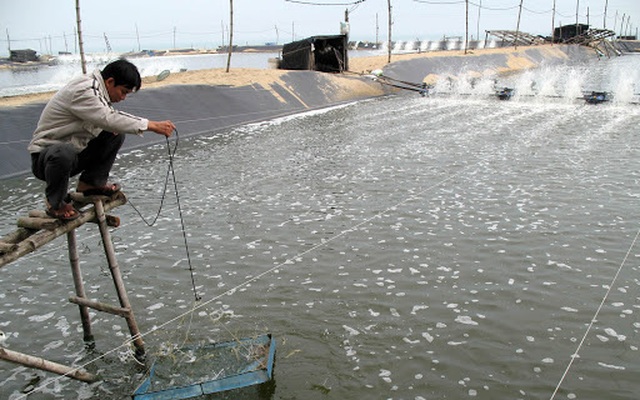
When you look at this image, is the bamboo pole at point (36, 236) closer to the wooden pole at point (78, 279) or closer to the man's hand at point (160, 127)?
the wooden pole at point (78, 279)

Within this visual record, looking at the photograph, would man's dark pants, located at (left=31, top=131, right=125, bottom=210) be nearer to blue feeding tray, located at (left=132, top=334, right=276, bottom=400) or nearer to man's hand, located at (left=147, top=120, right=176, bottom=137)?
man's hand, located at (left=147, top=120, right=176, bottom=137)

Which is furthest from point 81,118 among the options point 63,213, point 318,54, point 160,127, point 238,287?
point 318,54

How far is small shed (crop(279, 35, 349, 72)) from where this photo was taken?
3597 cm

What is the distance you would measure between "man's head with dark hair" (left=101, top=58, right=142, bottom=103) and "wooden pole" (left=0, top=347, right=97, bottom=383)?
2.87 meters

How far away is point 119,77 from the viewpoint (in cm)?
559

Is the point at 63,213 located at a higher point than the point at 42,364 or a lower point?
higher

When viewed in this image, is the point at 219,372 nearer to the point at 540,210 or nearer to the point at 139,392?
the point at 139,392

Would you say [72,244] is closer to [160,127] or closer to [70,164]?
[70,164]

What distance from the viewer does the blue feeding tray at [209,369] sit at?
5.49 meters

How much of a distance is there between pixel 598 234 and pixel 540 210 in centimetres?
153

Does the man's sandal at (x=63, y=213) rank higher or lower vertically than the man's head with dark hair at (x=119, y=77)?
Answer: lower

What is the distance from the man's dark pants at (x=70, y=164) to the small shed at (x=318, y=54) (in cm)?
3115

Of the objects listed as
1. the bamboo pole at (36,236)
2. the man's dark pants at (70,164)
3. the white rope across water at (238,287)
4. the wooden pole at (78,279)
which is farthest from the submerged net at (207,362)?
the man's dark pants at (70,164)

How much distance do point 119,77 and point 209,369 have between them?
138 inches
